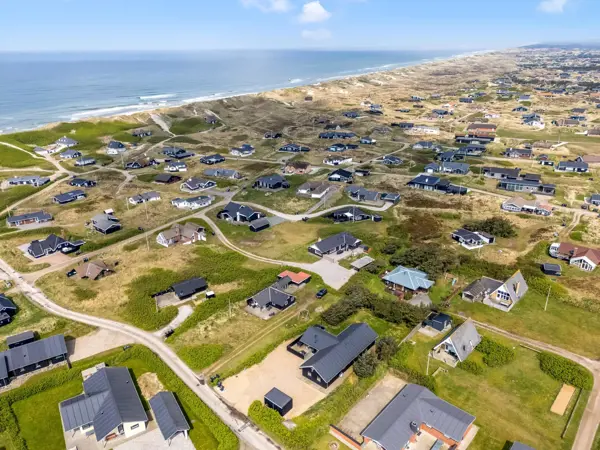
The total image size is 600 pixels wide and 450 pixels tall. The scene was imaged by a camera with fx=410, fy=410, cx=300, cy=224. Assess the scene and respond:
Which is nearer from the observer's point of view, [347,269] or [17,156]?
[347,269]

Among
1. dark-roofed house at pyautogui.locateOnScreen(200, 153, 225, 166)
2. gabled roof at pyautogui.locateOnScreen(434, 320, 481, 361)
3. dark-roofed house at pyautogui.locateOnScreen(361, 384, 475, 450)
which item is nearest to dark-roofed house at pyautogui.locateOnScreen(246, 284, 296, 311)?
gabled roof at pyautogui.locateOnScreen(434, 320, 481, 361)

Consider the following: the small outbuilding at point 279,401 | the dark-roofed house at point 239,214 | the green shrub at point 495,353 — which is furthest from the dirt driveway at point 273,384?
the dark-roofed house at point 239,214

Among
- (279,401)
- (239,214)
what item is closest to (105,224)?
(239,214)

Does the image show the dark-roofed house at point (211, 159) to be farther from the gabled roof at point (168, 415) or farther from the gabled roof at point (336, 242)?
the gabled roof at point (168, 415)

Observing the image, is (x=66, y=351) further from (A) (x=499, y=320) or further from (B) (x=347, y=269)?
(A) (x=499, y=320)

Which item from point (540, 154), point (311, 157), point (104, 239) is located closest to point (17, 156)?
point (104, 239)

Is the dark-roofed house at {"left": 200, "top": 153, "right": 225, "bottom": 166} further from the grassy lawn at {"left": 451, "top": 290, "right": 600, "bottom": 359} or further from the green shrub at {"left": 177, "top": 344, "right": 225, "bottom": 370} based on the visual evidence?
the grassy lawn at {"left": 451, "top": 290, "right": 600, "bottom": 359}
